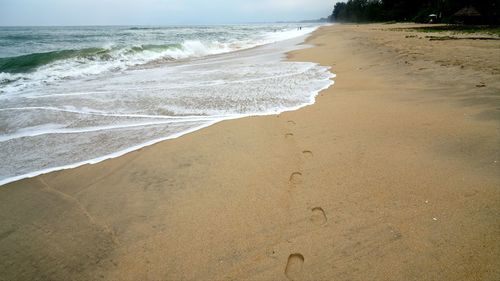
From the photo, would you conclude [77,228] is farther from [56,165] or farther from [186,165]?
[56,165]

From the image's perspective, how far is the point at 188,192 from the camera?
2484 millimetres

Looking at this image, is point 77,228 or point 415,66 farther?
point 415,66

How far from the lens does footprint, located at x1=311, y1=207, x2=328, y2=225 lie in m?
2.06

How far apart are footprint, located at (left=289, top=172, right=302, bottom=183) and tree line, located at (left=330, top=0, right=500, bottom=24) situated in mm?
35205

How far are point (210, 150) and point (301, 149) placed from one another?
3.43 feet

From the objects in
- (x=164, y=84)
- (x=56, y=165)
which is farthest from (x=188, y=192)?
(x=164, y=84)

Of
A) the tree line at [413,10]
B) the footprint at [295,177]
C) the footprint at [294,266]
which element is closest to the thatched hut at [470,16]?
the tree line at [413,10]

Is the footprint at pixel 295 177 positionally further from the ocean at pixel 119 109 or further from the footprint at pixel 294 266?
the ocean at pixel 119 109

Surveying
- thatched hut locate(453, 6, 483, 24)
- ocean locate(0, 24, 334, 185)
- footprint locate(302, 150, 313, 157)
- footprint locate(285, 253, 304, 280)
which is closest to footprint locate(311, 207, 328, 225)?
footprint locate(285, 253, 304, 280)

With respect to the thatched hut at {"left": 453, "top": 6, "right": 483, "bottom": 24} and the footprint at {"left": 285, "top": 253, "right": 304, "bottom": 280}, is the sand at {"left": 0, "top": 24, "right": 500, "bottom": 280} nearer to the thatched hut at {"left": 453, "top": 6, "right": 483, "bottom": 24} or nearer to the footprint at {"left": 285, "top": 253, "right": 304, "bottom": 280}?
the footprint at {"left": 285, "top": 253, "right": 304, "bottom": 280}

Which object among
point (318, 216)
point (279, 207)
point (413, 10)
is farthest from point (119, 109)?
point (413, 10)

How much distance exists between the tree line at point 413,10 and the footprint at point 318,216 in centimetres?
3558

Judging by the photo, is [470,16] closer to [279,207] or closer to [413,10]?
[279,207]

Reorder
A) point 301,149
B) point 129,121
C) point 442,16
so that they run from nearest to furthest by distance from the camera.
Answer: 1. point 301,149
2. point 129,121
3. point 442,16
